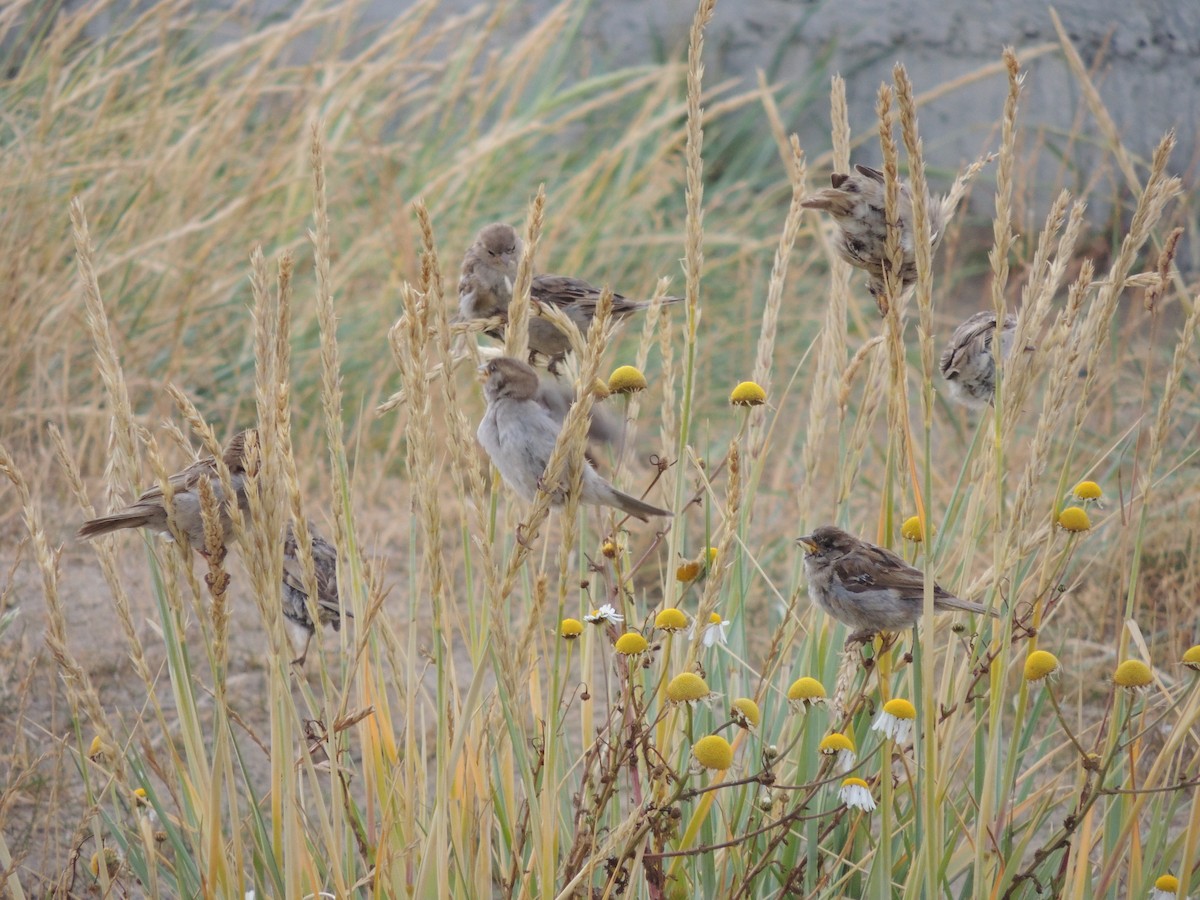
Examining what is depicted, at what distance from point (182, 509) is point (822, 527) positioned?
55.8 inches

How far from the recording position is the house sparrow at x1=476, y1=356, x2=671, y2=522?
2.39 m

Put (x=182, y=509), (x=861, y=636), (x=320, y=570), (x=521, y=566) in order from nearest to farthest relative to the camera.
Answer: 1. (x=521, y=566)
2. (x=861, y=636)
3. (x=182, y=509)
4. (x=320, y=570)

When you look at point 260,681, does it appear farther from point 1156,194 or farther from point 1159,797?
point 1156,194

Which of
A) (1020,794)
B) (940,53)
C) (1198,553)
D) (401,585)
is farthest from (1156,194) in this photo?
(940,53)

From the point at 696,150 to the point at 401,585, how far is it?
316cm

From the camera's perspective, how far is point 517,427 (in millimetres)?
2482

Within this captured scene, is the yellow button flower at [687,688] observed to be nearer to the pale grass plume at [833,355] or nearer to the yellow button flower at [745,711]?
the yellow button flower at [745,711]

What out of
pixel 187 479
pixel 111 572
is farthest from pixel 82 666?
pixel 111 572

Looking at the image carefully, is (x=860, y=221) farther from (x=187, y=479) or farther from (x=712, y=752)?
(x=187, y=479)

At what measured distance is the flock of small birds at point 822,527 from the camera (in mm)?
2139

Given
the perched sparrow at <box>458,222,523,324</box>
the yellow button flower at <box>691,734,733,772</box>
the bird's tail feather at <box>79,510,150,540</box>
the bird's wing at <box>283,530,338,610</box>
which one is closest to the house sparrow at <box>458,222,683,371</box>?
the perched sparrow at <box>458,222,523,324</box>

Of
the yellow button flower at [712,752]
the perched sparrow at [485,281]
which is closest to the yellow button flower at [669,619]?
the yellow button flower at [712,752]

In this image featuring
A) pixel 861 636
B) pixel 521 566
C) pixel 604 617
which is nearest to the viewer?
pixel 521 566

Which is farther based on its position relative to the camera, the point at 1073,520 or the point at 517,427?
the point at 517,427
